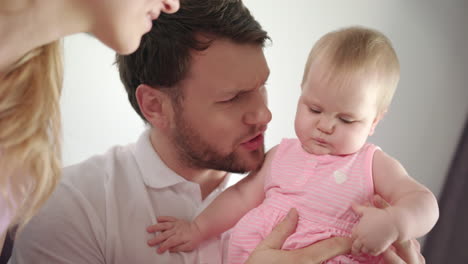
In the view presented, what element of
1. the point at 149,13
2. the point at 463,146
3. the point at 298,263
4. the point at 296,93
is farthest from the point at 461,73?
the point at 149,13

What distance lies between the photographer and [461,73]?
2.38m

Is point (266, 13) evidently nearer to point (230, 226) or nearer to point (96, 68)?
point (96, 68)

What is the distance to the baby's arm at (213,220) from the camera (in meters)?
1.45

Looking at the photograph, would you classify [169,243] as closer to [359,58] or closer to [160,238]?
[160,238]

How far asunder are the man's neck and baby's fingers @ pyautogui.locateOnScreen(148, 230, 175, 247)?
0.26 meters

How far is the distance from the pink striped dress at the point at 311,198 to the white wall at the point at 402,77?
43.1 inches

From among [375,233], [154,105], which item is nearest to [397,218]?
[375,233]

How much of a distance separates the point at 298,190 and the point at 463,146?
1.40 m

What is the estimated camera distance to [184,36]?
1.59 m

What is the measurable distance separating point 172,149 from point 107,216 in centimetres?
33

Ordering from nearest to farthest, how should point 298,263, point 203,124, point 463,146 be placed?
point 298,263 → point 203,124 → point 463,146

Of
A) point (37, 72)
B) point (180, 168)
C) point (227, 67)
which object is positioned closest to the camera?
point (37, 72)

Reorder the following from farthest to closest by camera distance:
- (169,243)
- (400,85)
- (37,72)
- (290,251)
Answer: (400,85) → (169,243) → (290,251) → (37,72)

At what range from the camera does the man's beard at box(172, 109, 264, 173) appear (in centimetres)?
162
